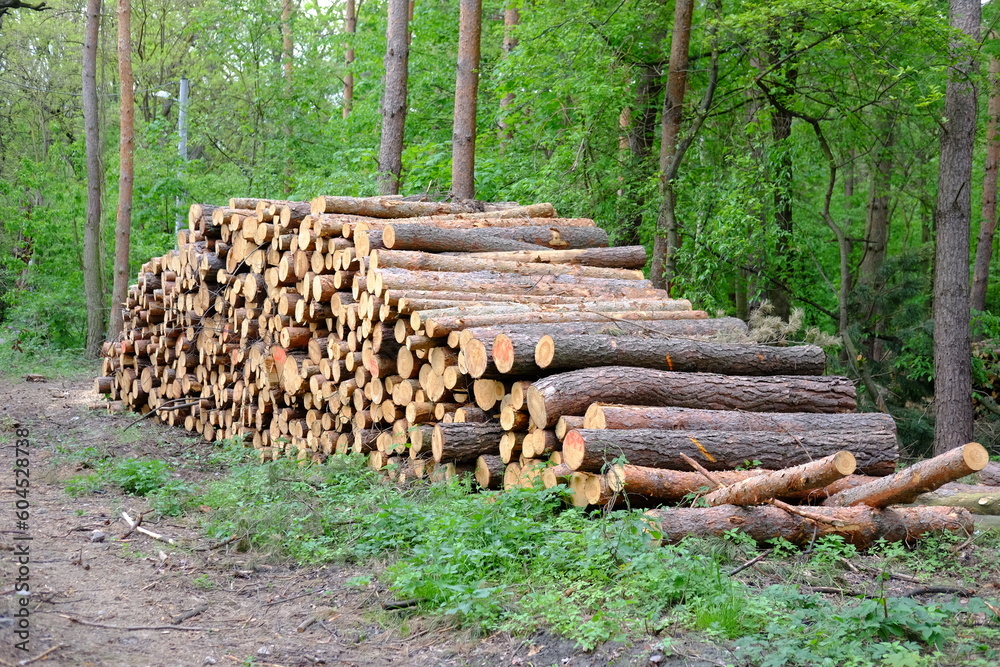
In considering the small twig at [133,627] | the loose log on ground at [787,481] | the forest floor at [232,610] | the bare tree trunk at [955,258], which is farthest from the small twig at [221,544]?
the bare tree trunk at [955,258]

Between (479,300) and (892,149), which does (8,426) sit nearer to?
(479,300)

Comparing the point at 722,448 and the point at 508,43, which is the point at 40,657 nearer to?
the point at 722,448

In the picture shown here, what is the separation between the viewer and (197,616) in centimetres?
477

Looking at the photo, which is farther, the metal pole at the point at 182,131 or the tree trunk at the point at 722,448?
the metal pole at the point at 182,131

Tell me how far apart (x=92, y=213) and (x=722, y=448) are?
15.6 meters

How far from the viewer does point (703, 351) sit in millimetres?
7066

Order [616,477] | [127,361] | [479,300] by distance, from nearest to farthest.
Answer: [616,477] < [479,300] < [127,361]

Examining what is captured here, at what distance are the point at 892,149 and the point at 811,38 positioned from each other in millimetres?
4633

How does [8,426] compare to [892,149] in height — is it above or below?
below

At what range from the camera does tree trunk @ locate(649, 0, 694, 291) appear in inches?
474

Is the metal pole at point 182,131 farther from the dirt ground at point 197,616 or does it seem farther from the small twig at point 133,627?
the small twig at point 133,627

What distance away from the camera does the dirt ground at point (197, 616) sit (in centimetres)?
403

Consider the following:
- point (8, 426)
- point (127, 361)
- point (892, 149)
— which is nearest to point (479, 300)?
point (8, 426)

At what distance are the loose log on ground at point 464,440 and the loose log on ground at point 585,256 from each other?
2.50 m
